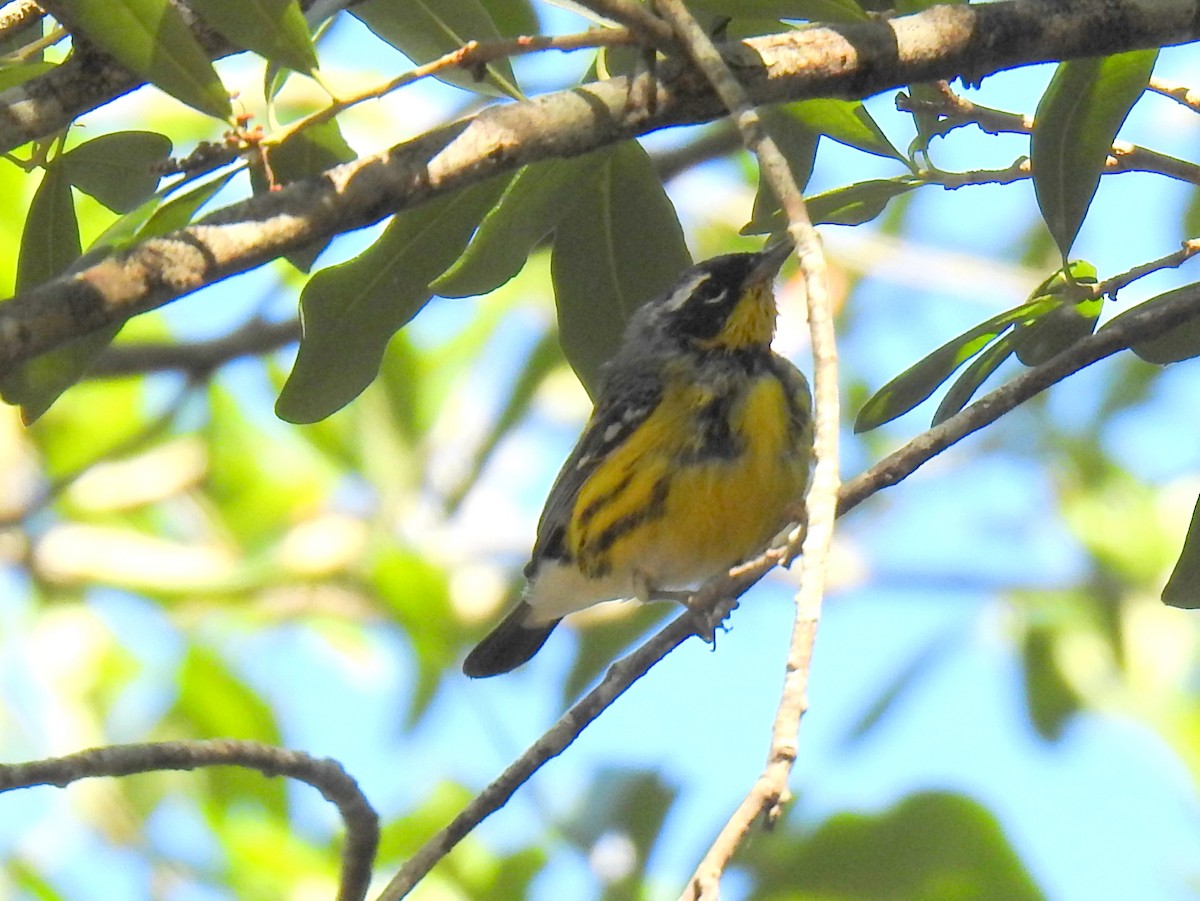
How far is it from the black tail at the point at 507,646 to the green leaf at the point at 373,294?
2.75 m

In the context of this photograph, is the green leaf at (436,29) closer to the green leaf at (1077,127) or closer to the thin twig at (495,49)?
the thin twig at (495,49)

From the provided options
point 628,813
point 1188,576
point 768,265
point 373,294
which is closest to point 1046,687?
point 768,265

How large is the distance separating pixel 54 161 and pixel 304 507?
4007mm

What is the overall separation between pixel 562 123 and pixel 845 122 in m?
0.90

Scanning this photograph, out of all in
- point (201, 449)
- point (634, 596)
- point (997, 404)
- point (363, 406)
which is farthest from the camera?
point (201, 449)

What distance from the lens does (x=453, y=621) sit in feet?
17.9

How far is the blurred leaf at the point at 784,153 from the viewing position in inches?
122

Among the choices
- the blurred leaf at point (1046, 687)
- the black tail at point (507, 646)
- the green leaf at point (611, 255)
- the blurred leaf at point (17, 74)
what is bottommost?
the blurred leaf at point (1046, 687)

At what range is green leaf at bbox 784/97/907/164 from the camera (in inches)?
119

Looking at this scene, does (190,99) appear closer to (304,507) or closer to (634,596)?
(634,596)

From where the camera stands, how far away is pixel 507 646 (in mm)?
5812

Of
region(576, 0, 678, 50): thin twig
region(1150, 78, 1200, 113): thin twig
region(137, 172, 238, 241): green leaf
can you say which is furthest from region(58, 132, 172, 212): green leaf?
region(1150, 78, 1200, 113): thin twig

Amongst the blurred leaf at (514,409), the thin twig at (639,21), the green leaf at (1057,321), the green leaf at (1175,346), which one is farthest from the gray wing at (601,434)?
the thin twig at (639,21)

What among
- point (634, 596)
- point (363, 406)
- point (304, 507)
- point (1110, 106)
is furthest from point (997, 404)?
point (304, 507)
